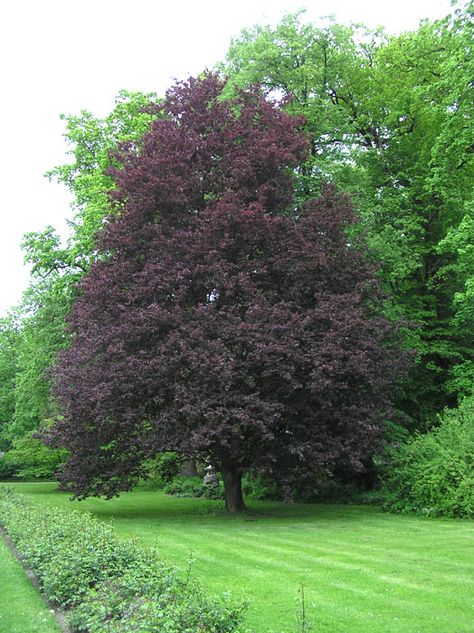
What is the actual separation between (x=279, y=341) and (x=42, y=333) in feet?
67.2

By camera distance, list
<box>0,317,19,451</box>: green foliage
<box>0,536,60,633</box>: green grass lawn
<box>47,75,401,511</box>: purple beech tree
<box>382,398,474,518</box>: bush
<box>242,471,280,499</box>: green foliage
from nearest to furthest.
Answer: <box>0,536,60,633</box>: green grass lawn < <box>47,75,401,511</box>: purple beech tree < <box>382,398,474,518</box>: bush < <box>242,471,280,499</box>: green foliage < <box>0,317,19,451</box>: green foliage

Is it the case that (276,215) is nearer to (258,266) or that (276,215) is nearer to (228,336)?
(258,266)

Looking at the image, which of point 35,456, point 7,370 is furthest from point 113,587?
point 7,370

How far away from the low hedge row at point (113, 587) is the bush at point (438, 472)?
9660 mm

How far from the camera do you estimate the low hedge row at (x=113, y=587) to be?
5586 mm

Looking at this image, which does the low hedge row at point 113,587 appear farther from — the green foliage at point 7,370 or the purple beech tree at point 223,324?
the green foliage at point 7,370

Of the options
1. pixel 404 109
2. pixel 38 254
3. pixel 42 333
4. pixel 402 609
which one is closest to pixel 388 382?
pixel 402 609

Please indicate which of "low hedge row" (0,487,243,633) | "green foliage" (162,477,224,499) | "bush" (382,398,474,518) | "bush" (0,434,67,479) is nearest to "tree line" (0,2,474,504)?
"bush" (382,398,474,518)

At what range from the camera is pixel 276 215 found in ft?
61.5

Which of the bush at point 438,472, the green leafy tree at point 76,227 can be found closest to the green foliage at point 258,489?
the bush at point 438,472

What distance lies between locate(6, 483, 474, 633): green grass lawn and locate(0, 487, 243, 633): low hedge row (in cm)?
106

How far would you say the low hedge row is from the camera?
18.3ft

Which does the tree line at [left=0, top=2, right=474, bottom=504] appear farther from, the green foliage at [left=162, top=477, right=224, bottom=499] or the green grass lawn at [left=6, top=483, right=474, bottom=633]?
the green foliage at [left=162, top=477, right=224, bottom=499]

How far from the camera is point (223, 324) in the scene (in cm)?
1616
